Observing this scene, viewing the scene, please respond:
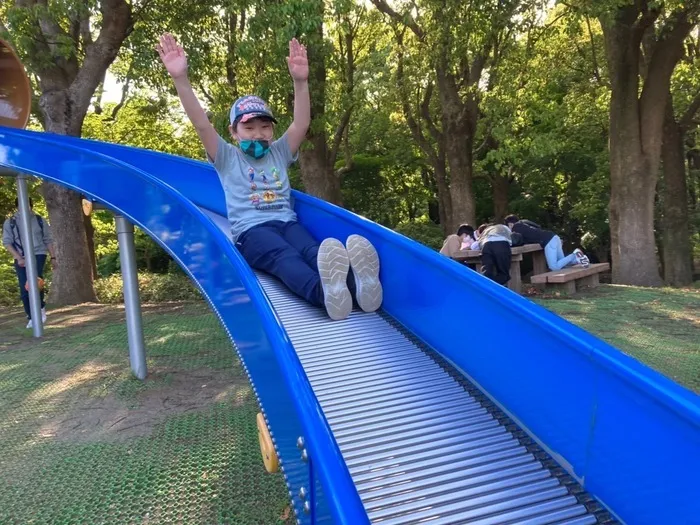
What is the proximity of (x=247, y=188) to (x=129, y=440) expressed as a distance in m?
1.67

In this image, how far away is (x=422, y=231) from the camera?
17047 mm

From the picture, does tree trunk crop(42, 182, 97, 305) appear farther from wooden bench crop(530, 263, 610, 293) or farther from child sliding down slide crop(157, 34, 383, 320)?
wooden bench crop(530, 263, 610, 293)

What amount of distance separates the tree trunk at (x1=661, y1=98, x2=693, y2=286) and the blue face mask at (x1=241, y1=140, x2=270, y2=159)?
10980 millimetres

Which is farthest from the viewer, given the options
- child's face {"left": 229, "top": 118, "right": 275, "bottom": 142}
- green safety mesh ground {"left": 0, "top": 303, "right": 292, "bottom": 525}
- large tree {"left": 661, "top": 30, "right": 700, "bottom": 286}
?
large tree {"left": 661, "top": 30, "right": 700, "bottom": 286}

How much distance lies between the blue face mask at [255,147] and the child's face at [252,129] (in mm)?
27

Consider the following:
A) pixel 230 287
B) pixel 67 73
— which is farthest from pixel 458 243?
pixel 67 73

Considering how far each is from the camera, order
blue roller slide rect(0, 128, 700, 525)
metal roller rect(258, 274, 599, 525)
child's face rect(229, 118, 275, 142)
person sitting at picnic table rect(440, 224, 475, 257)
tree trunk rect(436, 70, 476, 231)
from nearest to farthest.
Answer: blue roller slide rect(0, 128, 700, 525)
metal roller rect(258, 274, 599, 525)
child's face rect(229, 118, 275, 142)
person sitting at picnic table rect(440, 224, 475, 257)
tree trunk rect(436, 70, 476, 231)

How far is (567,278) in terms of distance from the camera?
7109 mm

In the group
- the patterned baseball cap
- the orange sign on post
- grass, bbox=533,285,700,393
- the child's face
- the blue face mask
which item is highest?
the orange sign on post

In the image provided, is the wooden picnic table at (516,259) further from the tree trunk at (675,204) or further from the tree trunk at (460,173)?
the tree trunk at (675,204)

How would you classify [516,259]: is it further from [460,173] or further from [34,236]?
[34,236]

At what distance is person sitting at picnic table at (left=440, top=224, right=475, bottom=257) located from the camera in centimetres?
789

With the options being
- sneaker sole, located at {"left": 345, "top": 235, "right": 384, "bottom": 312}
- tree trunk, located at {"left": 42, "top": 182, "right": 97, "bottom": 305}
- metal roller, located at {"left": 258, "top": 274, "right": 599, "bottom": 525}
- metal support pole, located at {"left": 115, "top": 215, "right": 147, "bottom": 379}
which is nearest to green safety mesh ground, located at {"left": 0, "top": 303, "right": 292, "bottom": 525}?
metal support pole, located at {"left": 115, "top": 215, "right": 147, "bottom": 379}

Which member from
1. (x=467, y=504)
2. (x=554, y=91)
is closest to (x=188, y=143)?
(x=554, y=91)
